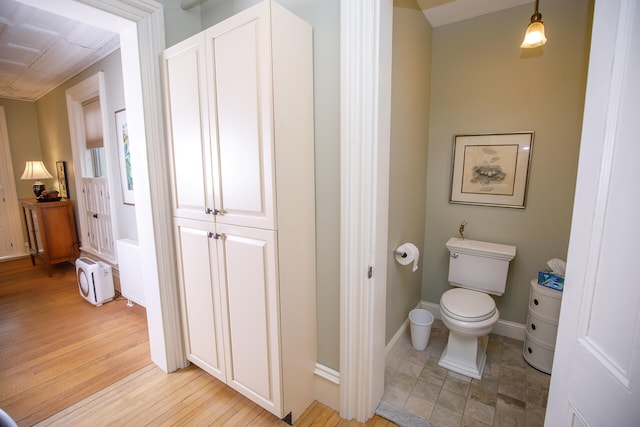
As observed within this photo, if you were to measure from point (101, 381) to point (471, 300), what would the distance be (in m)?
2.57

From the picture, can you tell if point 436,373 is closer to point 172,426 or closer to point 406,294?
point 406,294

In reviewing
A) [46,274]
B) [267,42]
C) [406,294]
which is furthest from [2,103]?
[406,294]

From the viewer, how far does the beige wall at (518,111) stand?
1.89 metres

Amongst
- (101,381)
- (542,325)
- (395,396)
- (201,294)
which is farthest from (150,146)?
(542,325)

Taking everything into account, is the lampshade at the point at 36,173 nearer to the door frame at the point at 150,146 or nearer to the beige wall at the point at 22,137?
the beige wall at the point at 22,137

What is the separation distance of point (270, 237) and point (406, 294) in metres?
1.48

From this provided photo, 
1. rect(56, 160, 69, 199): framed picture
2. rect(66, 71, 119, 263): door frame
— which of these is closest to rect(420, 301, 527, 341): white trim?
rect(66, 71, 119, 263): door frame

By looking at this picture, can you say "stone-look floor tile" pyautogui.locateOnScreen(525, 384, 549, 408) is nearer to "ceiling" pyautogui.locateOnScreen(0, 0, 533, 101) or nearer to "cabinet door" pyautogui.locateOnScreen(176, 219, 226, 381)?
"cabinet door" pyautogui.locateOnScreen(176, 219, 226, 381)

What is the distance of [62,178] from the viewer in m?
4.07

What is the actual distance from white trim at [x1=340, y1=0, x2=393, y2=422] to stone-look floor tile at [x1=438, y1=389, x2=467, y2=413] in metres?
0.45

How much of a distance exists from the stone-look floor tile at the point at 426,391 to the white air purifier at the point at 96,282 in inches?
121

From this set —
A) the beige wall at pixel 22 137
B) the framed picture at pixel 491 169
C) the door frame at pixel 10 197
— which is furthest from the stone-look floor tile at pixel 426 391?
the door frame at pixel 10 197

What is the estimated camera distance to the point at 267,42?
3.87ft

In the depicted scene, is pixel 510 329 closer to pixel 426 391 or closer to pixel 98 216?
pixel 426 391
